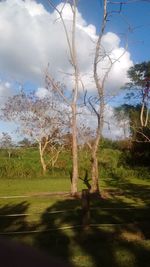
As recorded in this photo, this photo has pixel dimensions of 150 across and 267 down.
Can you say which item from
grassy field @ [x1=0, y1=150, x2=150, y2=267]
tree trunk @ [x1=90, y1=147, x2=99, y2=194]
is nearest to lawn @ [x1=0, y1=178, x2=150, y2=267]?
grassy field @ [x1=0, y1=150, x2=150, y2=267]

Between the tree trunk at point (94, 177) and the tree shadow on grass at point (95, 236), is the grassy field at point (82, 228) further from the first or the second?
the tree trunk at point (94, 177)

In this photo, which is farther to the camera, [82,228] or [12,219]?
[12,219]

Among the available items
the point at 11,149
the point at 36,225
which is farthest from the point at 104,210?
the point at 11,149

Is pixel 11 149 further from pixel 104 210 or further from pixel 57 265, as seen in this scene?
pixel 57 265

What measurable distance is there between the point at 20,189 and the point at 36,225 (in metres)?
9.14

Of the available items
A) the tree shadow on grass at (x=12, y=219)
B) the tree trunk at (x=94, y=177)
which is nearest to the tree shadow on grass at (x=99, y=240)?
the tree shadow on grass at (x=12, y=219)

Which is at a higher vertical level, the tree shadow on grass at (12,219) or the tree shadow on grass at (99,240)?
the tree shadow on grass at (12,219)

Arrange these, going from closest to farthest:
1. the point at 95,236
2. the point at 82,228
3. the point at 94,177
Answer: the point at 95,236
the point at 82,228
the point at 94,177

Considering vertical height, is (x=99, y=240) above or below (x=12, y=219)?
below

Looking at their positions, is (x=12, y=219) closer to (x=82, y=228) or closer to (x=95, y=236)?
(x=82, y=228)

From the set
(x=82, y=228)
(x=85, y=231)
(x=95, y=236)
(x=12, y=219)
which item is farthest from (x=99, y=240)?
(x=12, y=219)

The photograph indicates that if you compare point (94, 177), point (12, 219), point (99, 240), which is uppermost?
point (94, 177)

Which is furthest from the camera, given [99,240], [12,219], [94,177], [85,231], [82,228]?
[94,177]

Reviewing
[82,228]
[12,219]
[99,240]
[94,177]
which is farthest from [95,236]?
[94,177]
